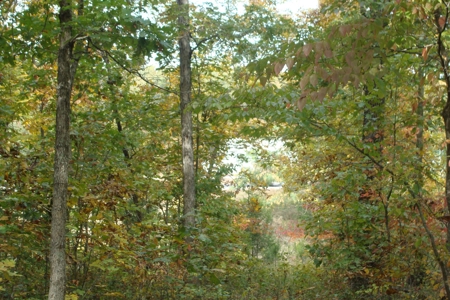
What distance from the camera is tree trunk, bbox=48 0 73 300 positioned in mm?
3992

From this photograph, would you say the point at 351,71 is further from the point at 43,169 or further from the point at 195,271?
the point at 43,169

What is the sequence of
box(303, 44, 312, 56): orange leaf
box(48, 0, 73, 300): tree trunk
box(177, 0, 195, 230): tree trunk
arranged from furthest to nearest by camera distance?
box(177, 0, 195, 230): tree trunk < box(48, 0, 73, 300): tree trunk < box(303, 44, 312, 56): orange leaf

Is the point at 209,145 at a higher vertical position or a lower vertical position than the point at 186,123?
higher

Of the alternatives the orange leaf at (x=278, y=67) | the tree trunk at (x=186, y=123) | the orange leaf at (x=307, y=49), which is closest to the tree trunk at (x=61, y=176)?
the orange leaf at (x=278, y=67)

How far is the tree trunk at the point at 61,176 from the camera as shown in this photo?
3992 millimetres

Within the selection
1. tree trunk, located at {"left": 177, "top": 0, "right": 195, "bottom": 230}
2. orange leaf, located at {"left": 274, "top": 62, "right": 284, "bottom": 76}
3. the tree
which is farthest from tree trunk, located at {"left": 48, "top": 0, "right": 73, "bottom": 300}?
tree trunk, located at {"left": 177, "top": 0, "right": 195, "bottom": 230}

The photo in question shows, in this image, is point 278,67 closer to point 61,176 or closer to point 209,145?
point 61,176

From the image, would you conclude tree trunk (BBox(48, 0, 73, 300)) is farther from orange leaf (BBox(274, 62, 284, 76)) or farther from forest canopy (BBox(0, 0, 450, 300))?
orange leaf (BBox(274, 62, 284, 76))

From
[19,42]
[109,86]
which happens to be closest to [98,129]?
[19,42]

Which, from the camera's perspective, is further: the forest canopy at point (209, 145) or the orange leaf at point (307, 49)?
the forest canopy at point (209, 145)

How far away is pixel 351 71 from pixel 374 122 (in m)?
4.62

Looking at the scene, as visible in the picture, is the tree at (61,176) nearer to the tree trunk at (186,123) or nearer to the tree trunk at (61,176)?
the tree trunk at (61,176)

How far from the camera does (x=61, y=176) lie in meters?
4.07

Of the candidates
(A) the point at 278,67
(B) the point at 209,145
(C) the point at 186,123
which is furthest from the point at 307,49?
(B) the point at 209,145
